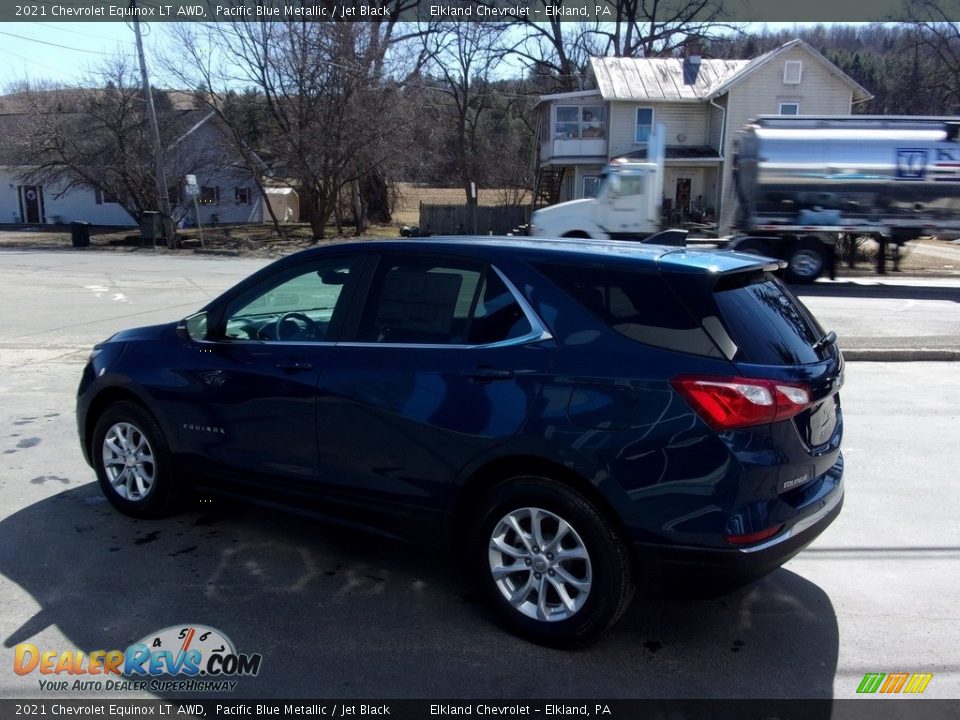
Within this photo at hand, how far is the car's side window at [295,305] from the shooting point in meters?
4.29

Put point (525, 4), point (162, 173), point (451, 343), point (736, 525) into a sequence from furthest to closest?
point (525, 4)
point (162, 173)
point (451, 343)
point (736, 525)

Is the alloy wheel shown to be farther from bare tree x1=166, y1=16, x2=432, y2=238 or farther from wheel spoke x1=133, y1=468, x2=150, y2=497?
bare tree x1=166, y1=16, x2=432, y2=238

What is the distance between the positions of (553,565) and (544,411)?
2.24 feet

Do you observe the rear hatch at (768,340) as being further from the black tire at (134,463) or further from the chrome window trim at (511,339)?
the black tire at (134,463)

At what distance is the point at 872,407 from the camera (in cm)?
784

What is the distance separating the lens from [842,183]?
20.0 metres

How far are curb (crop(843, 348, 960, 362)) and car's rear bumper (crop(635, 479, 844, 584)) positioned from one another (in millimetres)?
7471

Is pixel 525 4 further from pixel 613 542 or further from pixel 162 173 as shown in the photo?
pixel 613 542

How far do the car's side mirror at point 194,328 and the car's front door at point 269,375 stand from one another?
0.11 metres

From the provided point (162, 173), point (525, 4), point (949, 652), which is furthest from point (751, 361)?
point (525, 4)

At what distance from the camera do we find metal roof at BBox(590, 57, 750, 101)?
3769 centimetres

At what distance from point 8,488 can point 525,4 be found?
4580 cm

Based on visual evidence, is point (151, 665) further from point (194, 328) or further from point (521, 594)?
point (194, 328)

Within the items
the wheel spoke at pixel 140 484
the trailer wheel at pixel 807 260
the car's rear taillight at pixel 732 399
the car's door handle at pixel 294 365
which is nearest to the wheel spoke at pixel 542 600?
the car's rear taillight at pixel 732 399
